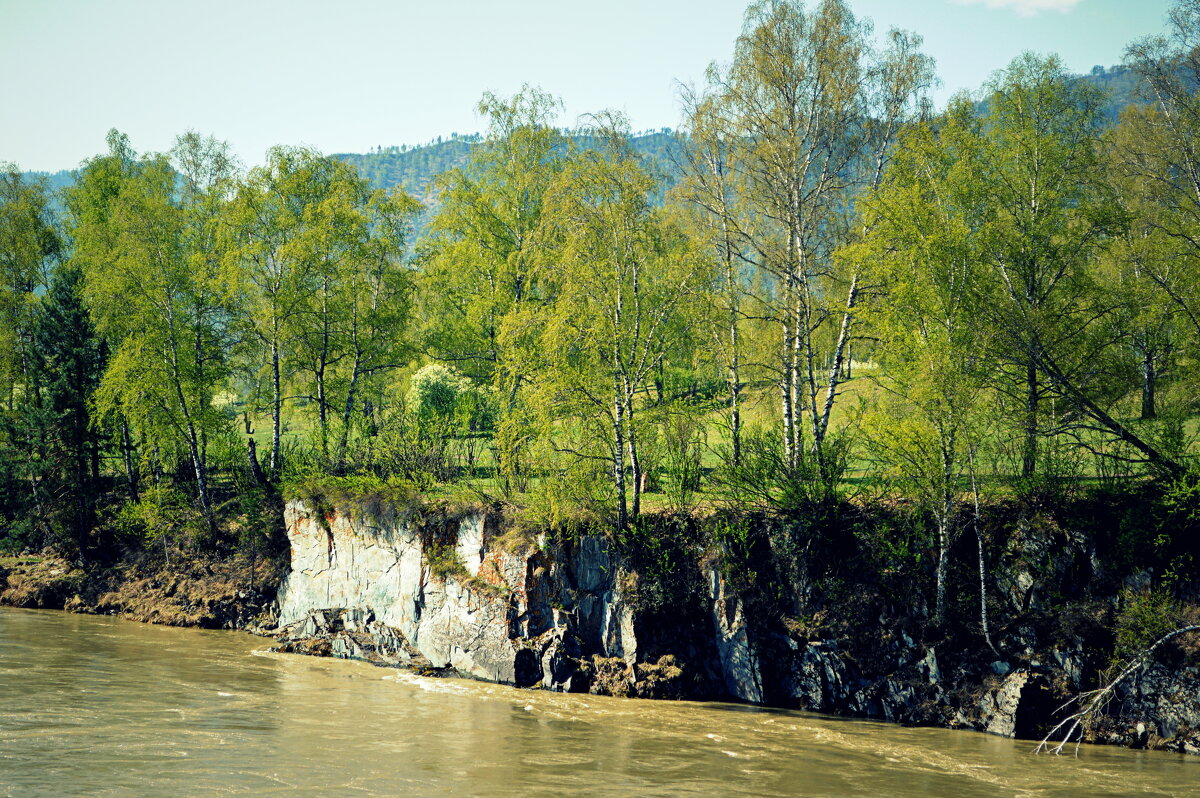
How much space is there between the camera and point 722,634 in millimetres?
19578

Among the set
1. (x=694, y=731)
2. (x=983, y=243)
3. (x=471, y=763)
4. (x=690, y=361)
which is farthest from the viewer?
(x=690, y=361)

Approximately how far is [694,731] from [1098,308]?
1316 centimetres

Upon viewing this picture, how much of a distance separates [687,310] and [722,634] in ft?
24.9

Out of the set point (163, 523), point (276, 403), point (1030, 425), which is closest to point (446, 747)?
point (1030, 425)

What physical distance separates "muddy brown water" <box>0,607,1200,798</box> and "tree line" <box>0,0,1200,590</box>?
175 inches

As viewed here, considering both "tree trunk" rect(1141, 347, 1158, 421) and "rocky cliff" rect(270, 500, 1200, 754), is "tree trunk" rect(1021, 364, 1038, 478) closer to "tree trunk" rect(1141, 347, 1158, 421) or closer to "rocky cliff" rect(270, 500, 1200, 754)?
"rocky cliff" rect(270, 500, 1200, 754)

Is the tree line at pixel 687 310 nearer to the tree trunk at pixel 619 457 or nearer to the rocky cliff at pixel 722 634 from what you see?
the tree trunk at pixel 619 457

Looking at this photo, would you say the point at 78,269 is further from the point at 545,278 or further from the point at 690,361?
the point at 690,361

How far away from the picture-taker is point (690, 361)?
84.8 feet

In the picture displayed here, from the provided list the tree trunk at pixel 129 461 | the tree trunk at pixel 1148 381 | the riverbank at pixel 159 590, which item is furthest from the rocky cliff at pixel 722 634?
the tree trunk at pixel 129 461

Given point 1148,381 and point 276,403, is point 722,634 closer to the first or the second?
point 1148,381

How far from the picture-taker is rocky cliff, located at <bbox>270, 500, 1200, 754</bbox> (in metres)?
17.1

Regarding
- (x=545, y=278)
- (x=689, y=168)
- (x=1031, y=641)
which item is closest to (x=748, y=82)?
(x=689, y=168)

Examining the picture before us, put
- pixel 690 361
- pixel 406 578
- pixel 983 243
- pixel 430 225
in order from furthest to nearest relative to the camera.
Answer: pixel 430 225, pixel 690 361, pixel 406 578, pixel 983 243
